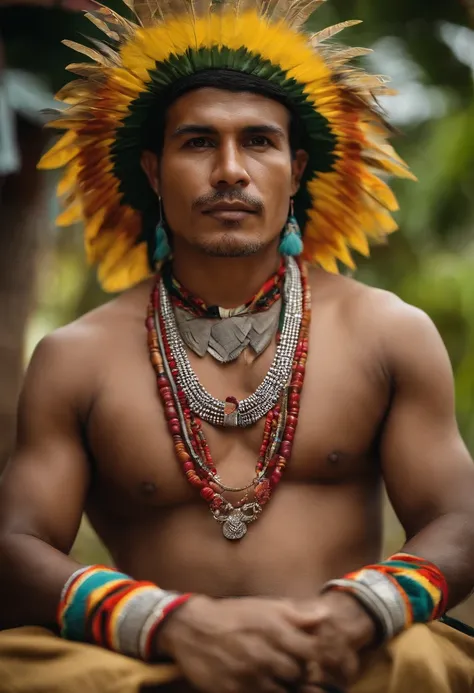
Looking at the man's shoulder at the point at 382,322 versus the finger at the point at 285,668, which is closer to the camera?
the finger at the point at 285,668

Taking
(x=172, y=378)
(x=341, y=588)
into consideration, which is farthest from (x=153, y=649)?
(x=172, y=378)

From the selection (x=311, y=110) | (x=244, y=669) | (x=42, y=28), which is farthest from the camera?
(x=42, y=28)

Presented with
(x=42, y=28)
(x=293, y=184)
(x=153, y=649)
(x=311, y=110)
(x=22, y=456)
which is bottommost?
(x=153, y=649)

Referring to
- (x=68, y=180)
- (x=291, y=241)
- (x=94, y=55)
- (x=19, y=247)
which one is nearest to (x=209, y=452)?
(x=291, y=241)

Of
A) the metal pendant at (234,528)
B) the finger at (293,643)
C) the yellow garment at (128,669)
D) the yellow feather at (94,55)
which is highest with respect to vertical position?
the yellow feather at (94,55)

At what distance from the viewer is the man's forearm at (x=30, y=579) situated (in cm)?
223

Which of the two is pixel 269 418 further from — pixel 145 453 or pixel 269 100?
pixel 269 100

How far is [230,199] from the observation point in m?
2.50

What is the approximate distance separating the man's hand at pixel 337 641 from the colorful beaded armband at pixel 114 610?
0.29 metres

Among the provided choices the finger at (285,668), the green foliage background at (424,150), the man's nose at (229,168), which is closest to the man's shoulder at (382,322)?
the man's nose at (229,168)

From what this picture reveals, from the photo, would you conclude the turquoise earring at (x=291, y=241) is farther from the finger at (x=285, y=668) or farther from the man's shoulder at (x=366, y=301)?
the finger at (x=285, y=668)

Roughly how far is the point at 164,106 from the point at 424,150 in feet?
10.3

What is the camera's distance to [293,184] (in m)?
2.82

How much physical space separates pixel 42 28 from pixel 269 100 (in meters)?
1.92
